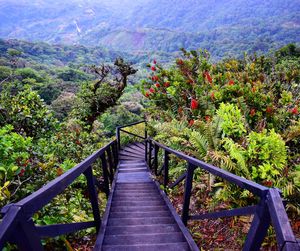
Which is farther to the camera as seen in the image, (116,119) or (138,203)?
(116,119)

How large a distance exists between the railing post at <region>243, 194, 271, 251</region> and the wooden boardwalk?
1.06 meters

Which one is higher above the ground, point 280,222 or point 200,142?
point 280,222

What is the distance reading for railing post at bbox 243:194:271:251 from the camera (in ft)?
5.51

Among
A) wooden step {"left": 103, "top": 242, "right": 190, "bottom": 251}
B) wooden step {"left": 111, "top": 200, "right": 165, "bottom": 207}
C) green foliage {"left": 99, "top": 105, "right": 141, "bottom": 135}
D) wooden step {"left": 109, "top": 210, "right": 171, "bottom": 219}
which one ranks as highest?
wooden step {"left": 103, "top": 242, "right": 190, "bottom": 251}

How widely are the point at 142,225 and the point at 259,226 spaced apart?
6.42 feet

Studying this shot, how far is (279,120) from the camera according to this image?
17.1ft

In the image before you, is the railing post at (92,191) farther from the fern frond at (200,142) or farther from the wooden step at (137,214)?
the fern frond at (200,142)

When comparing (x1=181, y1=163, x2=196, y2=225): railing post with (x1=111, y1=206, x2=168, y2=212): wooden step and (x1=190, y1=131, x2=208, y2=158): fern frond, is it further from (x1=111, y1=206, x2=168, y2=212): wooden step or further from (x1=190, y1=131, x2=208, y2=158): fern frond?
(x1=190, y1=131, x2=208, y2=158): fern frond

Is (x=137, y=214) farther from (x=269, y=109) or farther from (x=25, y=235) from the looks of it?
(x=269, y=109)

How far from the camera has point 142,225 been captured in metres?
3.38

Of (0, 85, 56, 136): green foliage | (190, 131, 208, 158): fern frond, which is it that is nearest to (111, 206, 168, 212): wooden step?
(190, 131, 208, 158): fern frond

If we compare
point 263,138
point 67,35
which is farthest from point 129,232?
point 67,35

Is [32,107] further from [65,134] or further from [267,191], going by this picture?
[267,191]

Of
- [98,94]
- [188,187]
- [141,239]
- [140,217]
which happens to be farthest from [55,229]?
[98,94]
